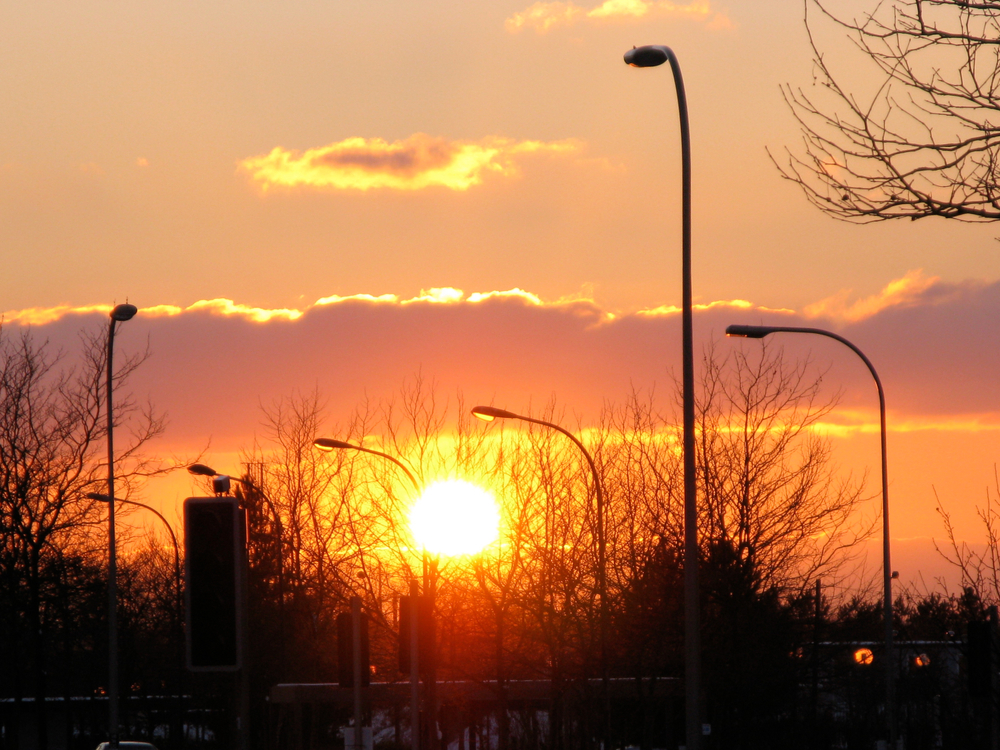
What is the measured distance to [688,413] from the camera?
47.8 feet

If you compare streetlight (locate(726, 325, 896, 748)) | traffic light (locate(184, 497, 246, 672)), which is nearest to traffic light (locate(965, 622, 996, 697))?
streetlight (locate(726, 325, 896, 748))

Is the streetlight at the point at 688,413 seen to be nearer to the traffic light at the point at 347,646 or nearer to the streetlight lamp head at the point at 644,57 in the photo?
the streetlight lamp head at the point at 644,57

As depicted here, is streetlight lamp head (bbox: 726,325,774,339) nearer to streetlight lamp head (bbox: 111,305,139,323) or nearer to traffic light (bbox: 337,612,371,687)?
traffic light (bbox: 337,612,371,687)

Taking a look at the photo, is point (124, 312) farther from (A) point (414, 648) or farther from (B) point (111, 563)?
(A) point (414, 648)

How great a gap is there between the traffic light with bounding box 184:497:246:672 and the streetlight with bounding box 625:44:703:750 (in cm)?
671

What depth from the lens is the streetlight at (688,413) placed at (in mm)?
14031

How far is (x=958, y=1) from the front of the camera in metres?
9.62

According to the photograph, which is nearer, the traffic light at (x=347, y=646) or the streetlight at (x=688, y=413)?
the streetlight at (x=688, y=413)

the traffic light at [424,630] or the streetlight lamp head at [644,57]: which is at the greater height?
the streetlight lamp head at [644,57]

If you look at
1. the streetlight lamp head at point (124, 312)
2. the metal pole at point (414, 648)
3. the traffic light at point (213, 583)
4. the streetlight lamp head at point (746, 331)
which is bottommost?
the metal pole at point (414, 648)

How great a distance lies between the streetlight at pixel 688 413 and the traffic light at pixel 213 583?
671cm

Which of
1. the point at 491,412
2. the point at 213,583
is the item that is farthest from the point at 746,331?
the point at 213,583

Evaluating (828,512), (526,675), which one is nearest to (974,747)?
(828,512)

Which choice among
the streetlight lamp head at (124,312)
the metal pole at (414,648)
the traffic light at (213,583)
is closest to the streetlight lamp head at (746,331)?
the metal pole at (414,648)
